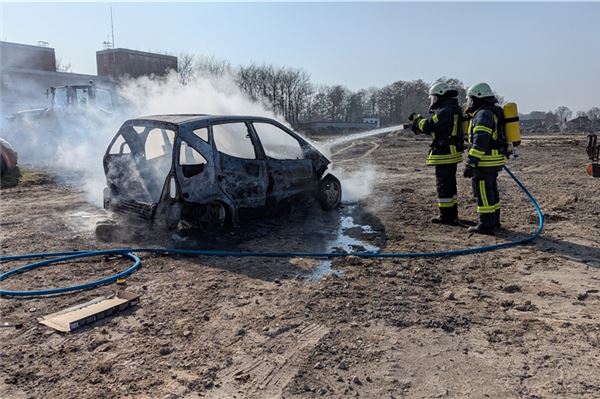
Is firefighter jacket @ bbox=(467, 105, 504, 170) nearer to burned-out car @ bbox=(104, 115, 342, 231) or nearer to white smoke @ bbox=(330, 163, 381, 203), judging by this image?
burned-out car @ bbox=(104, 115, 342, 231)

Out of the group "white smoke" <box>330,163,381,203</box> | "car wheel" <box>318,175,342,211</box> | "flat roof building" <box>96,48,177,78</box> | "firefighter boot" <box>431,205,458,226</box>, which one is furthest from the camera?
"flat roof building" <box>96,48,177,78</box>

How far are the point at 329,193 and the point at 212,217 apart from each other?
7.53ft

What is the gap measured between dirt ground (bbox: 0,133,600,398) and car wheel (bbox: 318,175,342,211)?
1177 millimetres

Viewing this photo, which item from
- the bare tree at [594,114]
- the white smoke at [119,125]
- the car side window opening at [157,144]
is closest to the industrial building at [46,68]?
the white smoke at [119,125]

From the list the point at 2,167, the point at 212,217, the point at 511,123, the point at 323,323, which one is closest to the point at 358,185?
the point at 511,123

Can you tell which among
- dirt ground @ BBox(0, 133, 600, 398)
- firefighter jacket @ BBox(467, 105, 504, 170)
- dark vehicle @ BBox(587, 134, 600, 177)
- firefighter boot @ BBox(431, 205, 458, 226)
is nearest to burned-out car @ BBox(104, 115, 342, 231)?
dirt ground @ BBox(0, 133, 600, 398)

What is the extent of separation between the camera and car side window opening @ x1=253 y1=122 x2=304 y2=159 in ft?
21.9

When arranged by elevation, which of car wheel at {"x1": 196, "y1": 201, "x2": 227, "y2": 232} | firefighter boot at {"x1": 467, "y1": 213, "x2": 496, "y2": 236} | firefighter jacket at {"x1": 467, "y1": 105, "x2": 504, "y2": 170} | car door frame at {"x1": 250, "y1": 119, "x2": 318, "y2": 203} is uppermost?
firefighter jacket at {"x1": 467, "y1": 105, "x2": 504, "y2": 170}

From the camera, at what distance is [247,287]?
171 inches

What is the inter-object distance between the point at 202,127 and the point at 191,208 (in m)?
1.04

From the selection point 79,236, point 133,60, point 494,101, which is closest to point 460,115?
point 494,101

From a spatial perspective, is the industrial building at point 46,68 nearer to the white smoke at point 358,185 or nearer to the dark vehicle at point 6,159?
the dark vehicle at point 6,159

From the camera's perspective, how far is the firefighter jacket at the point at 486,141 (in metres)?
6.01

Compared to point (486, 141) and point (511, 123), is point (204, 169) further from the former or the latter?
point (511, 123)
